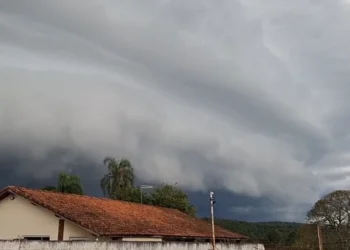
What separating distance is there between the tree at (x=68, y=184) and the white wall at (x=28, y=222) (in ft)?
59.6

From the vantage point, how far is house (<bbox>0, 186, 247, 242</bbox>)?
81.9 ft

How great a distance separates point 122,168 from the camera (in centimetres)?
5534

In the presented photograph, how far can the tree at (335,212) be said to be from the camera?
4425 centimetres

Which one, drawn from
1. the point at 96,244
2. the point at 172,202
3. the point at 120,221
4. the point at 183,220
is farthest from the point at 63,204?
the point at 172,202

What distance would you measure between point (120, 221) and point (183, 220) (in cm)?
907

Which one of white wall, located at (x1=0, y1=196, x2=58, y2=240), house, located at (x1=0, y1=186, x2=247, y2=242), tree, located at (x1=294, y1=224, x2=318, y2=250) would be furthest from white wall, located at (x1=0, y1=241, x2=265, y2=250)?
tree, located at (x1=294, y1=224, x2=318, y2=250)

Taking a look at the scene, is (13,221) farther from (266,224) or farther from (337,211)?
(266,224)

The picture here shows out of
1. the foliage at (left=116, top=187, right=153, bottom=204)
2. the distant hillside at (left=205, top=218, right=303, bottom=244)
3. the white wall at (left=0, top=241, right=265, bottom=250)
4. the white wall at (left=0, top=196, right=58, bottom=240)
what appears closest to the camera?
the white wall at (left=0, top=241, right=265, bottom=250)

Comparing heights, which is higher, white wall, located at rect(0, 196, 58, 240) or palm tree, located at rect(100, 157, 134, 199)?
palm tree, located at rect(100, 157, 134, 199)

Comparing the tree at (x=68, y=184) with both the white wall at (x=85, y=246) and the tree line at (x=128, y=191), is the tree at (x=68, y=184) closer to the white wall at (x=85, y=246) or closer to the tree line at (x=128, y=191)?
the tree line at (x=128, y=191)

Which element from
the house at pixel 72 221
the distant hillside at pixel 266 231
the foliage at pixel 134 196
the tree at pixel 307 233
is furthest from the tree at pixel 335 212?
the house at pixel 72 221

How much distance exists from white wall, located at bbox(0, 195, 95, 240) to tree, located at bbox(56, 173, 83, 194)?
18170mm

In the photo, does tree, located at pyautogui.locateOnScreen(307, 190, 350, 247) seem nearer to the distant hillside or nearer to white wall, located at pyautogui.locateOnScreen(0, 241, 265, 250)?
the distant hillside

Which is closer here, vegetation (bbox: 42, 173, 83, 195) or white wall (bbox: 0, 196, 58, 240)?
white wall (bbox: 0, 196, 58, 240)
